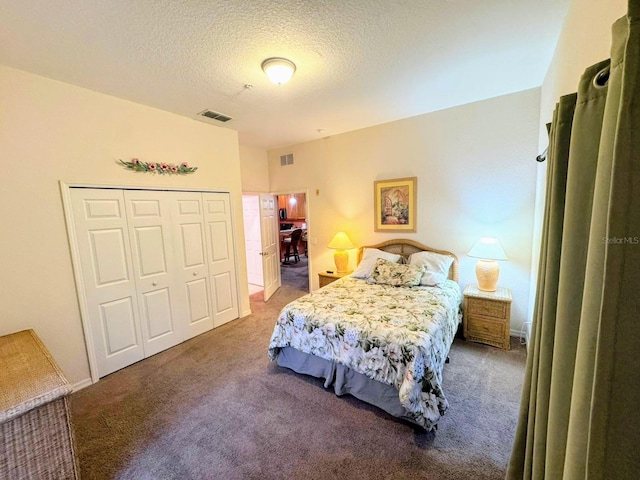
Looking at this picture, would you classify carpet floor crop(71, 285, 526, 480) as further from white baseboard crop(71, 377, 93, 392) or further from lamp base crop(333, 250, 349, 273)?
lamp base crop(333, 250, 349, 273)

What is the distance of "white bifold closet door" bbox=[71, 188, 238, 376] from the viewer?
2504 mm

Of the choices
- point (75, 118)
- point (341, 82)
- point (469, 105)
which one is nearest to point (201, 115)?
point (75, 118)

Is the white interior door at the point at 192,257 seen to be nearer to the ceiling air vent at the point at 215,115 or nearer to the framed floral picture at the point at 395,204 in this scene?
the ceiling air vent at the point at 215,115

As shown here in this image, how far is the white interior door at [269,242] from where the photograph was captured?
15.1 feet

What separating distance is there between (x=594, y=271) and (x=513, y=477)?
1.12 meters

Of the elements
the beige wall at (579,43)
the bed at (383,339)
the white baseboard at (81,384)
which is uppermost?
the beige wall at (579,43)

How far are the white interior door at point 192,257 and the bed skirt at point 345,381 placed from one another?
1375 mm

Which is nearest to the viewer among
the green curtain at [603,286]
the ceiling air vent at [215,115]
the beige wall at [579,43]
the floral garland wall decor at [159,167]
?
the green curtain at [603,286]

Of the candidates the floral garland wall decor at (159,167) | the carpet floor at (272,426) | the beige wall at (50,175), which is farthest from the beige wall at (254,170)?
the carpet floor at (272,426)

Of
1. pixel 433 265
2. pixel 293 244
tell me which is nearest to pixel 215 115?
pixel 433 265

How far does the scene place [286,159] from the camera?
470 centimetres

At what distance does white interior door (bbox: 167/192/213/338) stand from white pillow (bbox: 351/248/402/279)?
1.98 meters

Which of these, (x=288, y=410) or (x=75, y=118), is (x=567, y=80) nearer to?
(x=288, y=410)

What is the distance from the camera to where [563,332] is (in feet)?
2.46
